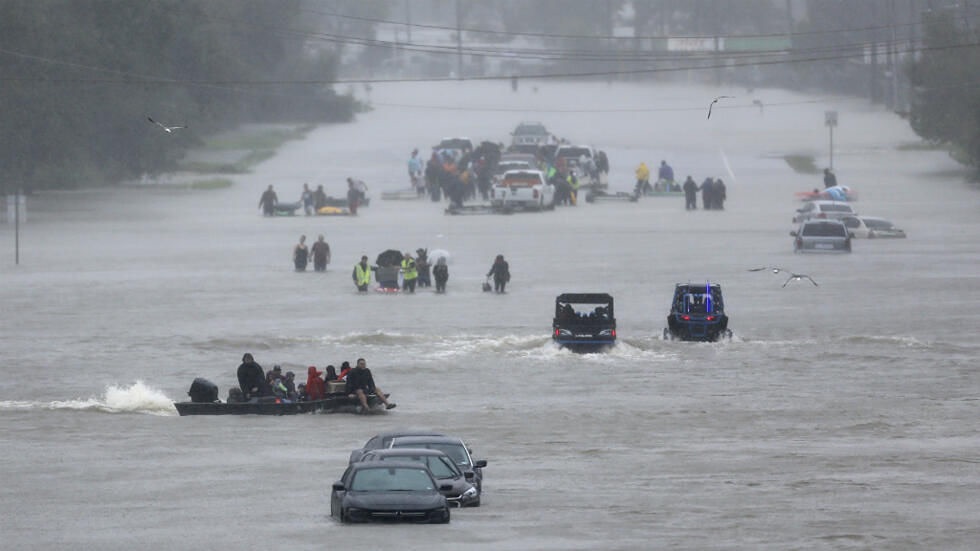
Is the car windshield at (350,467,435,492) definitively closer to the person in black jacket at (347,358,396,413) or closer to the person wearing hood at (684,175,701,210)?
the person in black jacket at (347,358,396,413)

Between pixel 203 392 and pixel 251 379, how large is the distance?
881 millimetres

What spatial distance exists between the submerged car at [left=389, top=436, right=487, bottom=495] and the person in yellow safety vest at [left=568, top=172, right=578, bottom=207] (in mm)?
Result: 60627

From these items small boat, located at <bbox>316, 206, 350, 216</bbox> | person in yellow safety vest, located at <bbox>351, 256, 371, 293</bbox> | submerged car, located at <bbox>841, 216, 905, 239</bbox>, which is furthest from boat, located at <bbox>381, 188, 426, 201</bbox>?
person in yellow safety vest, located at <bbox>351, 256, 371, 293</bbox>

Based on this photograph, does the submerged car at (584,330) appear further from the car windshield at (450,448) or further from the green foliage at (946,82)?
the green foliage at (946,82)

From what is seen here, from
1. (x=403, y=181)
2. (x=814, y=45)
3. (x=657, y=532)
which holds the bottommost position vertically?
(x=657, y=532)

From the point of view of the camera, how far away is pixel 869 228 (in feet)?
240

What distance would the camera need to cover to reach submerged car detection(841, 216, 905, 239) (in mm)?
72306

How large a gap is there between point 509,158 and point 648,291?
1468 inches

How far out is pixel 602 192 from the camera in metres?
88.3

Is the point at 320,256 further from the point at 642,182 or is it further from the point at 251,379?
the point at 642,182

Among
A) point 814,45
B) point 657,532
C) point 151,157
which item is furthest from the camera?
point 814,45

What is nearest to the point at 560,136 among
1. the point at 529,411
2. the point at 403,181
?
the point at 403,181

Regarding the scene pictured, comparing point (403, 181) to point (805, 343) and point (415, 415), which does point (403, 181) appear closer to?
point (805, 343)

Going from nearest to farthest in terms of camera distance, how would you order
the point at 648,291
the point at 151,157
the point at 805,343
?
the point at 805,343 → the point at 648,291 → the point at 151,157
